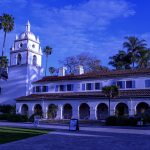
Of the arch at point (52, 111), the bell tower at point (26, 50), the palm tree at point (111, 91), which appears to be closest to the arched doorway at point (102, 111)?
the palm tree at point (111, 91)

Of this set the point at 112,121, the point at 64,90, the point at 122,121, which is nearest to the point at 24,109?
the point at 64,90

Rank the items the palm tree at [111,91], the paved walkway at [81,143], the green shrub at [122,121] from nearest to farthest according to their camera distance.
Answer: the paved walkway at [81,143] < the green shrub at [122,121] < the palm tree at [111,91]

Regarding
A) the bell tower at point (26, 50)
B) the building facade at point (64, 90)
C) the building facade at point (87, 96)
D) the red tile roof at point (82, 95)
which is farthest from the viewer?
the bell tower at point (26, 50)

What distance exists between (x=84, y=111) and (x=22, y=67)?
15.7 metres

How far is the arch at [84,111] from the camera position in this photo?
48.9 m

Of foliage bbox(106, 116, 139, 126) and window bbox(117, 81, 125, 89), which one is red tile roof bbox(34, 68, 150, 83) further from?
foliage bbox(106, 116, 139, 126)

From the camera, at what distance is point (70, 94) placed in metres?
50.5

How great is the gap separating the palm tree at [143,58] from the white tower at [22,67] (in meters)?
21.7

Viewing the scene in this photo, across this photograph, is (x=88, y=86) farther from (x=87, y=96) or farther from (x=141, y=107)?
(x=141, y=107)

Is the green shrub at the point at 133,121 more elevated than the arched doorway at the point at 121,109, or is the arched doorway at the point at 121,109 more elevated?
the arched doorway at the point at 121,109

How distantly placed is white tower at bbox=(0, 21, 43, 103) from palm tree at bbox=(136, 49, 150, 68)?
854 inches

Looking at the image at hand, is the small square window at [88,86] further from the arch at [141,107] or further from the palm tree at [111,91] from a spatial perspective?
the arch at [141,107]

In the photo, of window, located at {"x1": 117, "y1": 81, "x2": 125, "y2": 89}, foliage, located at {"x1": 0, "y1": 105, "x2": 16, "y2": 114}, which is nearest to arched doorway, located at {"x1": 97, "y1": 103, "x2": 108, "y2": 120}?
window, located at {"x1": 117, "y1": 81, "x2": 125, "y2": 89}

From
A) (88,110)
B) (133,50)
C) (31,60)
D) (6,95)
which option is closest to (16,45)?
(31,60)
